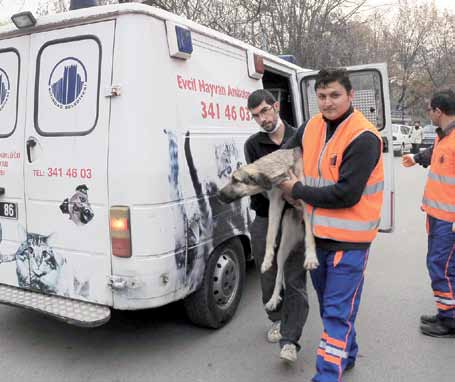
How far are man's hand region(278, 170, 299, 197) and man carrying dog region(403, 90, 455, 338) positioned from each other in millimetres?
1629

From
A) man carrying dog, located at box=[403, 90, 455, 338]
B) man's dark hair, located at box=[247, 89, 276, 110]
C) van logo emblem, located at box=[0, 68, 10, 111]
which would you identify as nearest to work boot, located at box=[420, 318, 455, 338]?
man carrying dog, located at box=[403, 90, 455, 338]

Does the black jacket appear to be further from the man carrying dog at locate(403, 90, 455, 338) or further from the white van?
the man carrying dog at locate(403, 90, 455, 338)

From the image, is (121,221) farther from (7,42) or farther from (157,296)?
(7,42)

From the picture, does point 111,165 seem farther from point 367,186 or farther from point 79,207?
point 367,186

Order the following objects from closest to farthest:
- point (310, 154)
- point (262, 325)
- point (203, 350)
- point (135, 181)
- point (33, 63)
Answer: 1. point (310, 154)
2. point (135, 181)
3. point (33, 63)
4. point (203, 350)
5. point (262, 325)

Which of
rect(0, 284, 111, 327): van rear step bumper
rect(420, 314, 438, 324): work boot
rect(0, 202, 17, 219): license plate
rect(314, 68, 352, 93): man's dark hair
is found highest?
rect(314, 68, 352, 93): man's dark hair

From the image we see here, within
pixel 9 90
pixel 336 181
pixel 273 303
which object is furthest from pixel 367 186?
pixel 9 90

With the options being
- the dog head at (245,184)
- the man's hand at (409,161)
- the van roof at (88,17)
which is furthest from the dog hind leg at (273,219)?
the man's hand at (409,161)

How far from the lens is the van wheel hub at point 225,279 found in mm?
3893

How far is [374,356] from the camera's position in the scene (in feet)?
11.7

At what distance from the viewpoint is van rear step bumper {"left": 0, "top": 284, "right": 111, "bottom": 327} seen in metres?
3.11

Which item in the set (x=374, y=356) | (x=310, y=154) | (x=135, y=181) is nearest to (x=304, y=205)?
(x=310, y=154)

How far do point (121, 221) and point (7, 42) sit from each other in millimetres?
1726

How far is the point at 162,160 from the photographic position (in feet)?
10.4
